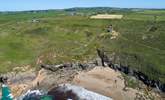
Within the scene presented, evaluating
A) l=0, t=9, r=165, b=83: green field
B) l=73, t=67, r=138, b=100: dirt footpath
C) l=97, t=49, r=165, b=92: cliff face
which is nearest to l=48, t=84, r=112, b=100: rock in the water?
l=73, t=67, r=138, b=100: dirt footpath

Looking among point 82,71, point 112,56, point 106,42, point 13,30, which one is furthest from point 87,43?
point 13,30

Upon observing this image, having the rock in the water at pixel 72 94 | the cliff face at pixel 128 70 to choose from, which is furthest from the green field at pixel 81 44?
the rock in the water at pixel 72 94

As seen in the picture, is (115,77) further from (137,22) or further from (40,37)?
(137,22)

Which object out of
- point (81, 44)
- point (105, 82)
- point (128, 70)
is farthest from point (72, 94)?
point (81, 44)

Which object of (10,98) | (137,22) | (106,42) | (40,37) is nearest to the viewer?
(10,98)

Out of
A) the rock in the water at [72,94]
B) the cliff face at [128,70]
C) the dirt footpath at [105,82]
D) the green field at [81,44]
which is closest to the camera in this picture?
the rock in the water at [72,94]

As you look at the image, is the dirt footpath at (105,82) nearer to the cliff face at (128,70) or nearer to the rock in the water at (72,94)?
the cliff face at (128,70)
